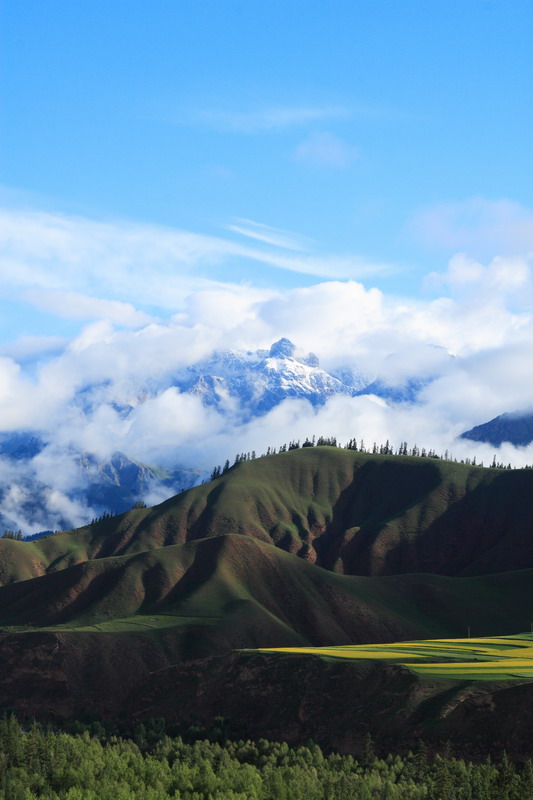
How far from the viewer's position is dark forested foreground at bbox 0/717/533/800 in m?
98.9

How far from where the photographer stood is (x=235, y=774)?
110438 millimetres

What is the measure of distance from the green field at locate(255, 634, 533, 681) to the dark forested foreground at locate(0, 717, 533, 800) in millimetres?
21276

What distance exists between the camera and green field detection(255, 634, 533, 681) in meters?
136

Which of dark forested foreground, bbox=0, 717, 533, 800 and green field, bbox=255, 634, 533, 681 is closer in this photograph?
dark forested foreground, bbox=0, 717, 533, 800

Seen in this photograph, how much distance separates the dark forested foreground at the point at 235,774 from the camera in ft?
324

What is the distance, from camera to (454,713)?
120m

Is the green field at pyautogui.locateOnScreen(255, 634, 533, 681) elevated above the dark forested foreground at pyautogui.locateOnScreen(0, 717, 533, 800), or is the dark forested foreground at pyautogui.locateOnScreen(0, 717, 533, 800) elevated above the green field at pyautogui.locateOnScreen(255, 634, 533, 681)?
the green field at pyautogui.locateOnScreen(255, 634, 533, 681)

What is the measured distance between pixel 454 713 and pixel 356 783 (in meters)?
22.8

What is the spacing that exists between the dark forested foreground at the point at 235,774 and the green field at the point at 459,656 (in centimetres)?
2128

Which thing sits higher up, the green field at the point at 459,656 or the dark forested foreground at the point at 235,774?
the green field at the point at 459,656

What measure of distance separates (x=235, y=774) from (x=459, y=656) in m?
59.8

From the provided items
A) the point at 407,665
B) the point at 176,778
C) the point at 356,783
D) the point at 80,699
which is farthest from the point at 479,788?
the point at 80,699

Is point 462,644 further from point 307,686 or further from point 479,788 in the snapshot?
point 479,788

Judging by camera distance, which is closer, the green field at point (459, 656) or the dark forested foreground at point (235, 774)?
the dark forested foreground at point (235, 774)
